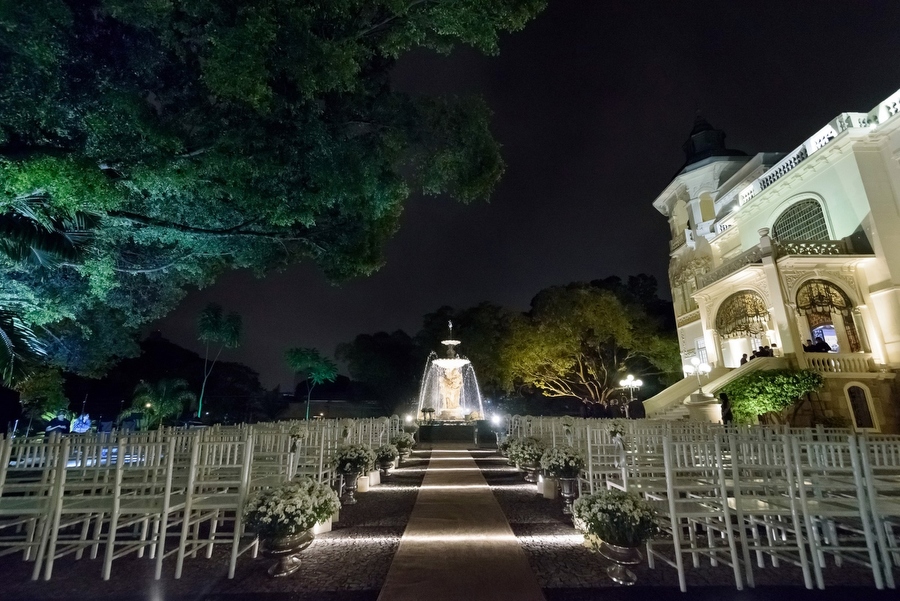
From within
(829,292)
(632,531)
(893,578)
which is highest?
(829,292)

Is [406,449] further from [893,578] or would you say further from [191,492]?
[893,578]

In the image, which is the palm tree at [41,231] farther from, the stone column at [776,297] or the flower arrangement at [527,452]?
the stone column at [776,297]

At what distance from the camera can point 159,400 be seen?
77.6 feet

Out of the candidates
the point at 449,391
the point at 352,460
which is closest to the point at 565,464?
the point at 352,460

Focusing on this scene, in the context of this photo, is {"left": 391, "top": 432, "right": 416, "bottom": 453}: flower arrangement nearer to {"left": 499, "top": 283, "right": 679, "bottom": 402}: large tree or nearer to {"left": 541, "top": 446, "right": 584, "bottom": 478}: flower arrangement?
{"left": 541, "top": 446, "right": 584, "bottom": 478}: flower arrangement

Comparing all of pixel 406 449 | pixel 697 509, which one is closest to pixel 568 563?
pixel 697 509

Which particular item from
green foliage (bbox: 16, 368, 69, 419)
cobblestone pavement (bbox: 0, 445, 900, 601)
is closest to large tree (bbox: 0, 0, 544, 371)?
cobblestone pavement (bbox: 0, 445, 900, 601)

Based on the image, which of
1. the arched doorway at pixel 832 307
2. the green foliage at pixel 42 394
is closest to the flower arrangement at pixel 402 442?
the green foliage at pixel 42 394

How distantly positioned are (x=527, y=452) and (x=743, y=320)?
1611 centimetres

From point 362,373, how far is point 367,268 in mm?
32601

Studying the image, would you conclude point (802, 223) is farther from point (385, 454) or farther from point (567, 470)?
point (385, 454)

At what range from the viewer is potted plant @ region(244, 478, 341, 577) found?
14.3 feet

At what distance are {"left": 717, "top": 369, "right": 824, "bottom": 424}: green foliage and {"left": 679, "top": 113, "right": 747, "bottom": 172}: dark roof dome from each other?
19.5m

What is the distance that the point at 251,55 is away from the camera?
570 centimetres
